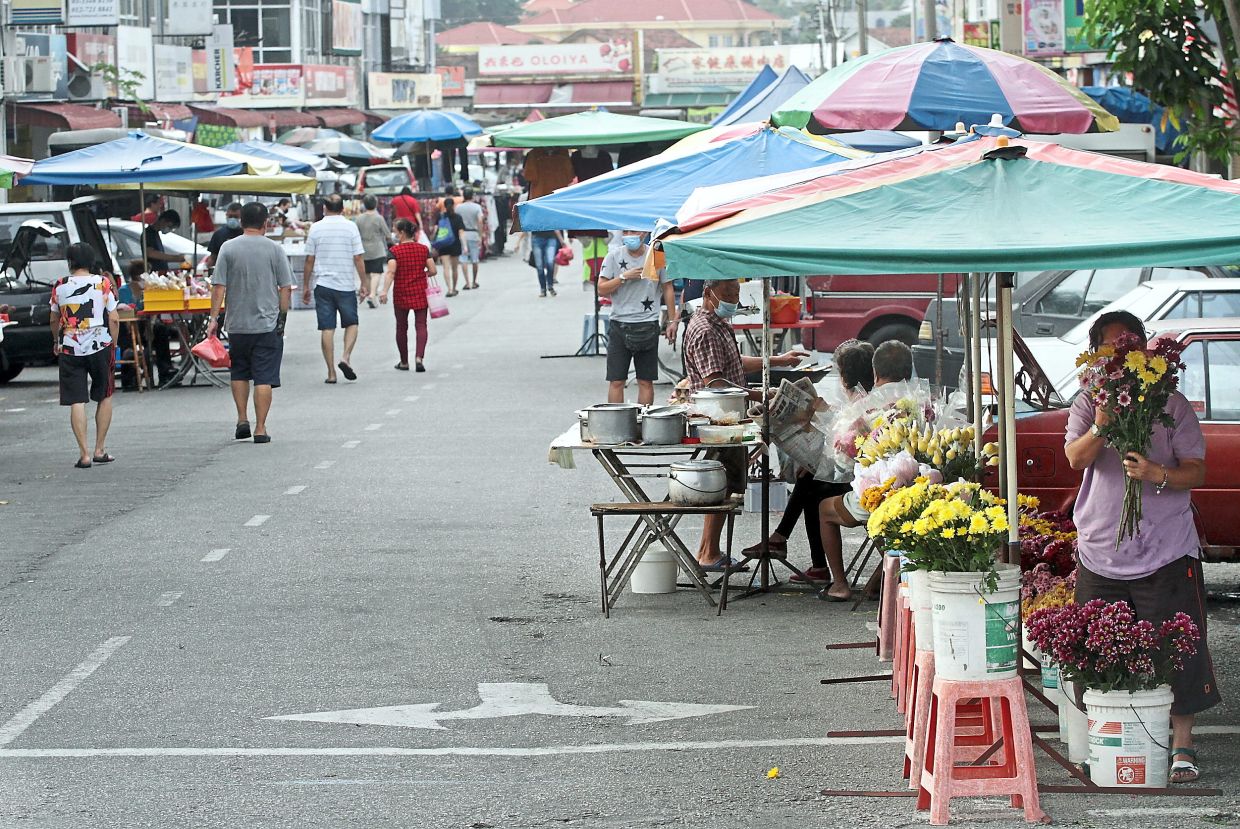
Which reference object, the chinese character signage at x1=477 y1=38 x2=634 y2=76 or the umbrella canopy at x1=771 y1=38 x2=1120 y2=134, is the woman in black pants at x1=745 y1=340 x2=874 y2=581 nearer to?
the umbrella canopy at x1=771 y1=38 x2=1120 y2=134

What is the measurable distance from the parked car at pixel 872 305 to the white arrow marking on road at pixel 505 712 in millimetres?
11567

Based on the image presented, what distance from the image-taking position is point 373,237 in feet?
91.4

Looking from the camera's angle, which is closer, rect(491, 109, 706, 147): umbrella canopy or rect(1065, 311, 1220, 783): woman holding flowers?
rect(1065, 311, 1220, 783): woman holding flowers

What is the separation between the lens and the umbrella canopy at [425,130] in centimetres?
3834

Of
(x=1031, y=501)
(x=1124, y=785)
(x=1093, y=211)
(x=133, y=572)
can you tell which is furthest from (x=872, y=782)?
(x=133, y=572)

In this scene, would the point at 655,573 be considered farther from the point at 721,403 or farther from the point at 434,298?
the point at 434,298

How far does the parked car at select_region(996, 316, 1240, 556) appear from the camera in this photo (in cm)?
906

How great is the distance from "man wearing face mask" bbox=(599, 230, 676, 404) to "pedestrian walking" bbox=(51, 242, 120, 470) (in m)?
4.10

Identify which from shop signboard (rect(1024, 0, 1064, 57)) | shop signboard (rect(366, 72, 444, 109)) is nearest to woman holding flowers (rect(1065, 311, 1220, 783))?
shop signboard (rect(1024, 0, 1064, 57))

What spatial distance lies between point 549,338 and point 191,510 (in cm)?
1260

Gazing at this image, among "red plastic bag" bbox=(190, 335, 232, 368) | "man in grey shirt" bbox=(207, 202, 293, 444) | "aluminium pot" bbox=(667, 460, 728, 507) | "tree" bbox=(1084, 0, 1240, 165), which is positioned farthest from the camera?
"red plastic bag" bbox=(190, 335, 232, 368)

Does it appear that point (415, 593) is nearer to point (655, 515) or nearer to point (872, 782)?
point (655, 515)

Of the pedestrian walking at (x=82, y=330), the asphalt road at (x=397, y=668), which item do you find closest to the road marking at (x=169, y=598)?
the asphalt road at (x=397, y=668)

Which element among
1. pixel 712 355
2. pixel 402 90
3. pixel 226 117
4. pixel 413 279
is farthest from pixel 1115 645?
pixel 402 90
